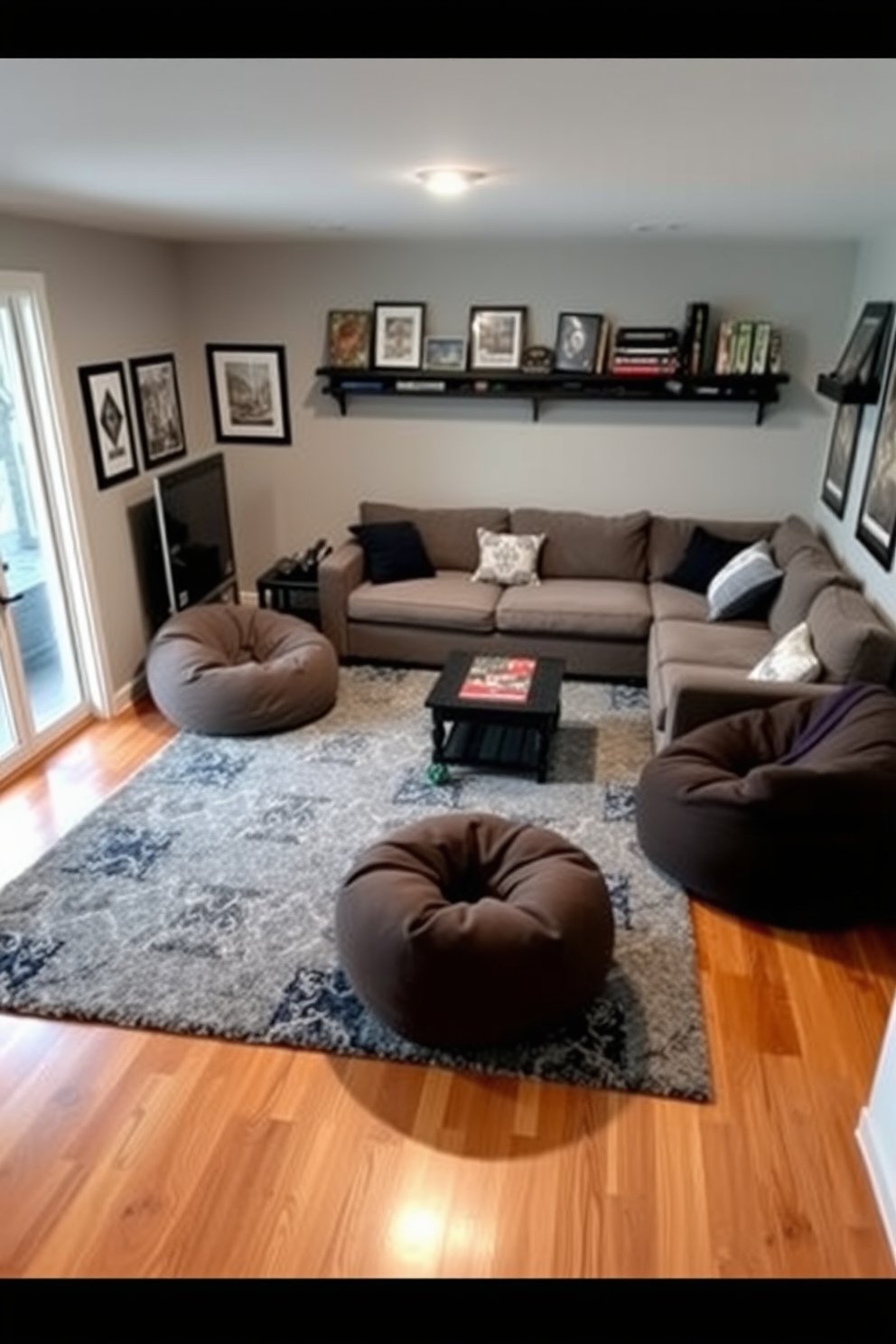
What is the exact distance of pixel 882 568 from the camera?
3.55m

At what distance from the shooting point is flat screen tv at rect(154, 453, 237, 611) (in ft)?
14.6

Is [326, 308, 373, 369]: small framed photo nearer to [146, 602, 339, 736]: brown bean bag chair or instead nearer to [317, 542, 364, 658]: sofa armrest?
[317, 542, 364, 658]: sofa armrest

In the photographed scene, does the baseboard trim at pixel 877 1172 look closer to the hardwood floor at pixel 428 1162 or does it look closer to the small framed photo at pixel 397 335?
the hardwood floor at pixel 428 1162

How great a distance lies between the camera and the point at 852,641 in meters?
3.21

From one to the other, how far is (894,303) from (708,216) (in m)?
0.93

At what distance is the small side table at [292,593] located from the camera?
5074mm

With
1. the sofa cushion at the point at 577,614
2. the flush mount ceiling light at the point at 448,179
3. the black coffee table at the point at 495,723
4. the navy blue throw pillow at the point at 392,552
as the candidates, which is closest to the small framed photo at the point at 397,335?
the navy blue throw pillow at the point at 392,552

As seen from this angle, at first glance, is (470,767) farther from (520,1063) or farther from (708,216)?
(708,216)

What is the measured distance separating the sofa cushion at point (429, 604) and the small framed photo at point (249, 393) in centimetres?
138

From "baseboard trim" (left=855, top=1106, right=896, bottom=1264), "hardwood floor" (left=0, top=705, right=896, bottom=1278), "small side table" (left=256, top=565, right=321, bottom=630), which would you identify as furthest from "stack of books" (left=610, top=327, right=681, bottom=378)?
"baseboard trim" (left=855, top=1106, right=896, bottom=1264)

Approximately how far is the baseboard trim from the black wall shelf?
3.84m

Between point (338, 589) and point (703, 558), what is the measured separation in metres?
2.13

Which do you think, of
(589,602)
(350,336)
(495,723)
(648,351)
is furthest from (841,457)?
(350,336)
